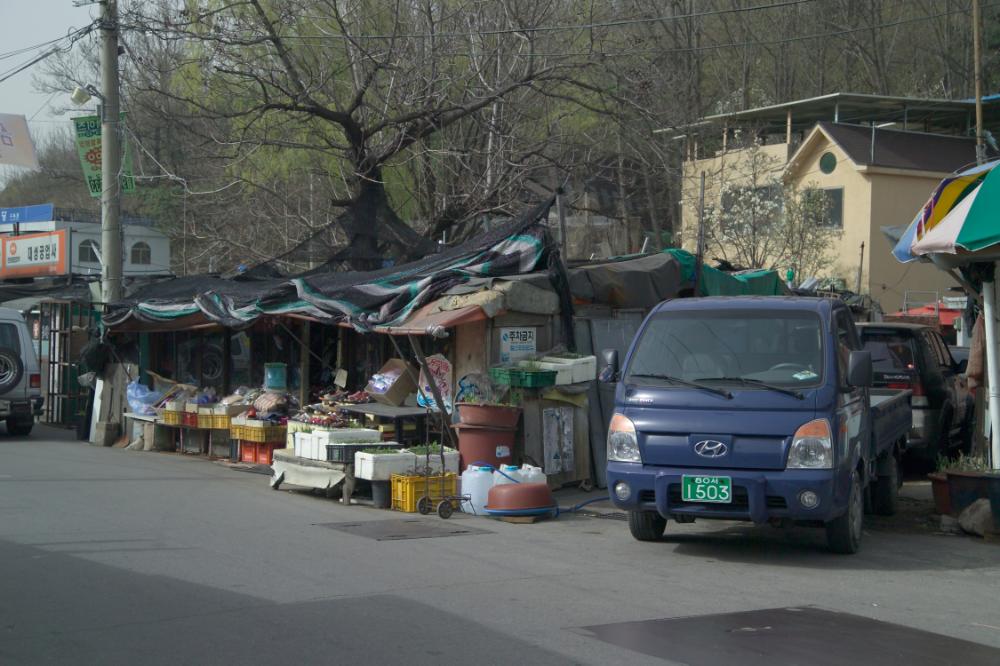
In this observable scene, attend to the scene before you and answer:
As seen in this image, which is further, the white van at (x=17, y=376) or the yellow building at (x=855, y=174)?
the yellow building at (x=855, y=174)

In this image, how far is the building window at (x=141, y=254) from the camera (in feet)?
123

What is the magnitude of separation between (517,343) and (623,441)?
4.05 m

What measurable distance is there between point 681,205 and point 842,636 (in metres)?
26.3

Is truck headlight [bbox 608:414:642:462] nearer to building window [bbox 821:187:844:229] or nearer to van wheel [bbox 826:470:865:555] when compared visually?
van wheel [bbox 826:470:865:555]

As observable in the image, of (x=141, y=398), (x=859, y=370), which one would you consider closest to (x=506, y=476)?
(x=859, y=370)

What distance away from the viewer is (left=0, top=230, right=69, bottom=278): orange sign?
36.3m

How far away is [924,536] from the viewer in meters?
10.1

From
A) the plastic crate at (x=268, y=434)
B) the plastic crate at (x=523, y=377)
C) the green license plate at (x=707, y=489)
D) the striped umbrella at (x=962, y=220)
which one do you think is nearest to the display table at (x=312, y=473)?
the plastic crate at (x=268, y=434)

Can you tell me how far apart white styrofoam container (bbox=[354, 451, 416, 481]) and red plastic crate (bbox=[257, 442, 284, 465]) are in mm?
3584

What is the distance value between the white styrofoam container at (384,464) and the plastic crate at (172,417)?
5708 mm

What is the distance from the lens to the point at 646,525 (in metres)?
9.33

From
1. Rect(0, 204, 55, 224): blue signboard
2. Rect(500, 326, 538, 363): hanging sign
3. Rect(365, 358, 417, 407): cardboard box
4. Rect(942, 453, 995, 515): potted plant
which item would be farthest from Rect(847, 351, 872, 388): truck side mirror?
Rect(0, 204, 55, 224): blue signboard

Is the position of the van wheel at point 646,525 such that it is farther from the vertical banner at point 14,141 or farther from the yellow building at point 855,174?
Result: the yellow building at point 855,174

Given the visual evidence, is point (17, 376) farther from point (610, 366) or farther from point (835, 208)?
point (835, 208)
